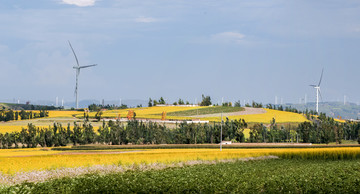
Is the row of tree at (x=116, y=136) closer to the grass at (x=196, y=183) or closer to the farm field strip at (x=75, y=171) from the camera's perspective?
the farm field strip at (x=75, y=171)

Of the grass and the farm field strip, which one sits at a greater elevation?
the farm field strip

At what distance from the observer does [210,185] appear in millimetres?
37406

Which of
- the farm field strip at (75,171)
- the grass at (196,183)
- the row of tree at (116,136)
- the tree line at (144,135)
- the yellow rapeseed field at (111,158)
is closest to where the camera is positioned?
the farm field strip at (75,171)

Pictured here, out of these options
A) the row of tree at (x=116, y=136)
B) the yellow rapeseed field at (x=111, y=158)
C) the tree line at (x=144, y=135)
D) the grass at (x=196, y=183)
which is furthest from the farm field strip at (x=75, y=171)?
the tree line at (x=144, y=135)

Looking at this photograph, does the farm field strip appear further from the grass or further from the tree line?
the tree line

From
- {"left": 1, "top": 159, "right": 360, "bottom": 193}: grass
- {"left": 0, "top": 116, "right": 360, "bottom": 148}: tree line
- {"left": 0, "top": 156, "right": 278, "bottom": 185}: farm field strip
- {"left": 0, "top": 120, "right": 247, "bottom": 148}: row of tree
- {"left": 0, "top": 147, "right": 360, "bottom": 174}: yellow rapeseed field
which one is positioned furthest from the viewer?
{"left": 0, "top": 116, "right": 360, "bottom": 148}: tree line

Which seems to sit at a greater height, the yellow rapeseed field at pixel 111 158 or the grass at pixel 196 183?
the yellow rapeseed field at pixel 111 158

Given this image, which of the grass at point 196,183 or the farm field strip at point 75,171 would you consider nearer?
the farm field strip at point 75,171

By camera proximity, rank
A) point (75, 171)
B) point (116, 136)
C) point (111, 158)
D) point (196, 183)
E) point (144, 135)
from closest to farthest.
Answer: point (196, 183)
point (75, 171)
point (111, 158)
point (116, 136)
point (144, 135)

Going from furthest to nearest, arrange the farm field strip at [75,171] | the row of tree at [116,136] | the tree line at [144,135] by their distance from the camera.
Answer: the tree line at [144,135] < the row of tree at [116,136] < the farm field strip at [75,171]

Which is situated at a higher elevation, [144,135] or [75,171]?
[75,171]

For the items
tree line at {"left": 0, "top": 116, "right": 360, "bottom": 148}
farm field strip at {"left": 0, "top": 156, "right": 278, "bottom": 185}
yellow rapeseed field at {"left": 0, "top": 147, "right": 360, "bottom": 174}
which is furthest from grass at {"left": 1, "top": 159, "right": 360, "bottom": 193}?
tree line at {"left": 0, "top": 116, "right": 360, "bottom": 148}

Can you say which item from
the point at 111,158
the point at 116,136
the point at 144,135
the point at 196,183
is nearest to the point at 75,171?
the point at 111,158

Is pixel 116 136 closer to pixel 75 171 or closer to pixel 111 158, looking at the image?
pixel 111 158
